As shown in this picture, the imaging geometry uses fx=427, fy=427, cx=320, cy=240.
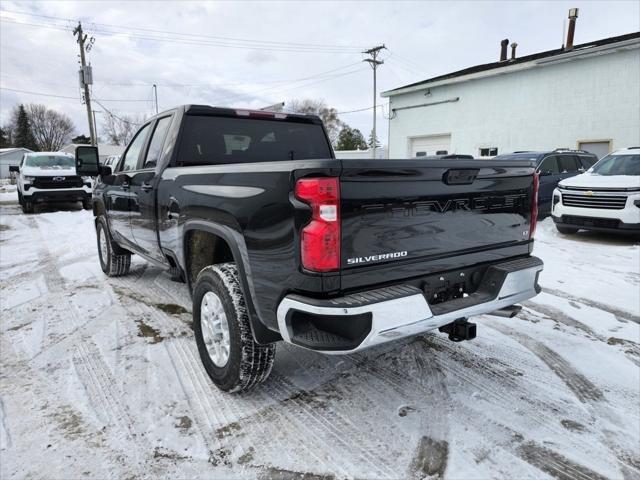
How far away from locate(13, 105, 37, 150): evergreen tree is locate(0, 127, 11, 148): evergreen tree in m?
1.56

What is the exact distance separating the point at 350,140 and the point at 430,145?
39.1 meters

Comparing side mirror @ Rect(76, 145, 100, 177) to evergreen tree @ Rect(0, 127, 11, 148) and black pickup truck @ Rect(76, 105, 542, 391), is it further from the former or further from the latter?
evergreen tree @ Rect(0, 127, 11, 148)

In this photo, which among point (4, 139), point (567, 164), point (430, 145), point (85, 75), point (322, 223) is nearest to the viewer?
point (322, 223)

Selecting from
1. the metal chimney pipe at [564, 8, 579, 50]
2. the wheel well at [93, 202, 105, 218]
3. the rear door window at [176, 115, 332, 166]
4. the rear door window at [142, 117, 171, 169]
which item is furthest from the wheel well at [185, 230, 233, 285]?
the metal chimney pipe at [564, 8, 579, 50]

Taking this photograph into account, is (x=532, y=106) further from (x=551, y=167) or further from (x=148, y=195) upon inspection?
(x=148, y=195)

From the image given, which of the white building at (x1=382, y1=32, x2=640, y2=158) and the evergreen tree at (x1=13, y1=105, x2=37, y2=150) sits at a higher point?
the evergreen tree at (x1=13, y1=105, x2=37, y2=150)

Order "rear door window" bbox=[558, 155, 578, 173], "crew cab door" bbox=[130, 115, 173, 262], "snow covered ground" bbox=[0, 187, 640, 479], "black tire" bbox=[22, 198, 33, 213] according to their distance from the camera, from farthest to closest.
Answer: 1. "black tire" bbox=[22, 198, 33, 213]
2. "rear door window" bbox=[558, 155, 578, 173]
3. "crew cab door" bbox=[130, 115, 173, 262]
4. "snow covered ground" bbox=[0, 187, 640, 479]

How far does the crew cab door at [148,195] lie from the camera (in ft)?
12.4

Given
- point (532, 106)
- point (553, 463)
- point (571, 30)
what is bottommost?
point (553, 463)

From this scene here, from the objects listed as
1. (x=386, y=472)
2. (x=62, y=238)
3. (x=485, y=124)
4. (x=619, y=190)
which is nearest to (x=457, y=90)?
(x=485, y=124)

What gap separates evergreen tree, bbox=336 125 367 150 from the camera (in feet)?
191

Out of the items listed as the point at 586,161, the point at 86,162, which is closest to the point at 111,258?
the point at 86,162

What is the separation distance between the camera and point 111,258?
5664 millimetres

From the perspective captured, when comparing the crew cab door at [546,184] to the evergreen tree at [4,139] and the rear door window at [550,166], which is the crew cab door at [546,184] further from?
the evergreen tree at [4,139]
